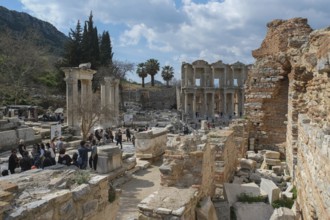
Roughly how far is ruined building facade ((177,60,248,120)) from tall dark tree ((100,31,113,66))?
15.3m

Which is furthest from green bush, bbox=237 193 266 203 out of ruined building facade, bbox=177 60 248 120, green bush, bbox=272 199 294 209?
ruined building facade, bbox=177 60 248 120

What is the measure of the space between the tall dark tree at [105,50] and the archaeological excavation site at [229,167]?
32.2m

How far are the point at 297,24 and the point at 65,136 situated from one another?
16482 millimetres

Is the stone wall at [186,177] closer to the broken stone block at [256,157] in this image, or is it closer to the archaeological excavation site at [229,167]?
the archaeological excavation site at [229,167]

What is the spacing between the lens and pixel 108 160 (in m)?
10.3

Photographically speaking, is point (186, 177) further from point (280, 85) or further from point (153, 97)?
point (153, 97)

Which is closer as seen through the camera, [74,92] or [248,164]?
[248,164]

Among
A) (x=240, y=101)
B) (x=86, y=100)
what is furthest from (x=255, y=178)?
(x=240, y=101)

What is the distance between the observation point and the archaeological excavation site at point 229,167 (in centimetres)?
485

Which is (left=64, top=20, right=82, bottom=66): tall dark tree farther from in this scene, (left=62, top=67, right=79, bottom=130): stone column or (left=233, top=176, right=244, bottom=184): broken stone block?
(left=233, top=176, right=244, bottom=184): broken stone block

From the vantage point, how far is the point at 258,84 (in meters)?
14.8

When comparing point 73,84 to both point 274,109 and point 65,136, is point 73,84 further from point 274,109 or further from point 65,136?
point 274,109

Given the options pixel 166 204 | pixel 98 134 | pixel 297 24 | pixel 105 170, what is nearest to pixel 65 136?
pixel 98 134

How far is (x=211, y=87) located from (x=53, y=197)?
60.7 metres
